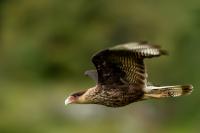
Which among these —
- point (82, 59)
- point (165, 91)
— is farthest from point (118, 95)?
point (82, 59)

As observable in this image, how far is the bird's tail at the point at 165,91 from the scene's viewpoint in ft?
24.2

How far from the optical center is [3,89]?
24125 millimetres

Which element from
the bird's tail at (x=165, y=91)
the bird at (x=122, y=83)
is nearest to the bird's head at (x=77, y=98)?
the bird at (x=122, y=83)

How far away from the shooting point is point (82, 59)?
89.5ft

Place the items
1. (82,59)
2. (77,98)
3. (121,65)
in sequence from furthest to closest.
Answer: (82,59), (77,98), (121,65)

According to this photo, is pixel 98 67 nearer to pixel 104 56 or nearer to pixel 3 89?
pixel 104 56

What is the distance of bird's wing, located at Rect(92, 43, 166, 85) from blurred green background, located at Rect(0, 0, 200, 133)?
38.4 feet

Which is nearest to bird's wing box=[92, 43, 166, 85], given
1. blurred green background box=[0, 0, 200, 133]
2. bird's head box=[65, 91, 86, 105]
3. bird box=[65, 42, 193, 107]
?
bird box=[65, 42, 193, 107]

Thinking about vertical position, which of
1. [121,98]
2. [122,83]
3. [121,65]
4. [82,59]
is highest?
[82,59]

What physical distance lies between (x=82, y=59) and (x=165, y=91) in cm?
1985

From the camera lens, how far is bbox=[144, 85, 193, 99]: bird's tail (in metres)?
7.39

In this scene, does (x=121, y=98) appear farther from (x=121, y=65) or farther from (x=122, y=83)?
(x=121, y=65)

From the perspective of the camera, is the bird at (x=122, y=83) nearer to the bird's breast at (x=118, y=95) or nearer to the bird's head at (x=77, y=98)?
the bird's breast at (x=118, y=95)

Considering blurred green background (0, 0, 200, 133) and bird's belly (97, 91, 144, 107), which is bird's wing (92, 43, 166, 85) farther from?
blurred green background (0, 0, 200, 133)
